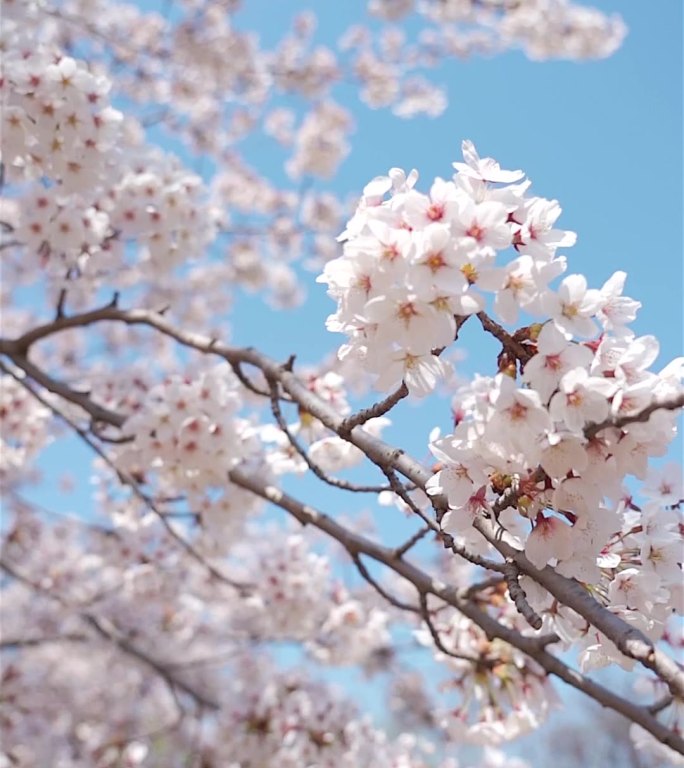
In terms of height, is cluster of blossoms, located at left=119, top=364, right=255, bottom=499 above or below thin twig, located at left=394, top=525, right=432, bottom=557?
above

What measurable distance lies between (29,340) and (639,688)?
2.30 meters

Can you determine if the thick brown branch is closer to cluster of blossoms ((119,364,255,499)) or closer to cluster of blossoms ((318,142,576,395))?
cluster of blossoms ((318,142,576,395))

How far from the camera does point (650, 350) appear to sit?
3.59 ft

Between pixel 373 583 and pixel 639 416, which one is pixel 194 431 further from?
pixel 639 416

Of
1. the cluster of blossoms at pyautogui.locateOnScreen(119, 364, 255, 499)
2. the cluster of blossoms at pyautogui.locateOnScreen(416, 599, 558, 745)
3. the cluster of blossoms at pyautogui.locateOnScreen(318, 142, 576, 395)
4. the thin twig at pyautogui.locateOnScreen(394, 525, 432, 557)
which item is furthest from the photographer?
the cluster of blossoms at pyautogui.locateOnScreen(119, 364, 255, 499)

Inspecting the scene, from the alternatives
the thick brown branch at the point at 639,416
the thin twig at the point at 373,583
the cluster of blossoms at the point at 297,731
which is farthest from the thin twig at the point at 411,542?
the cluster of blossoms at the point at 297,731

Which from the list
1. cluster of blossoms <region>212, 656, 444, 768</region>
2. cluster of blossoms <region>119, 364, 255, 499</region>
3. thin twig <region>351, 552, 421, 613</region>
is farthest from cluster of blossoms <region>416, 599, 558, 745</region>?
cluster of blossoms <region>212, 656, 444, 768</region>

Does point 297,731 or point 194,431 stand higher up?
point 194,431

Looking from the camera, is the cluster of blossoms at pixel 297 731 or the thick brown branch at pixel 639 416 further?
the cluster of blossoms at pixel 297 731

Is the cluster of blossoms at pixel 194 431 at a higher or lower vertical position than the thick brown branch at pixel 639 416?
higher

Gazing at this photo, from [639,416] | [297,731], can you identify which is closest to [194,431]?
[639,416]

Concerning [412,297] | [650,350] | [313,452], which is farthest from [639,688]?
[412,297]

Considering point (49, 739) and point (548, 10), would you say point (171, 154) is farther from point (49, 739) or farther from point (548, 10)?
point (548, 10)

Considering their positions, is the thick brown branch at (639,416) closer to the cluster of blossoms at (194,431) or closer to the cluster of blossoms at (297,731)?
the cluster of blossoms at (194,431)
